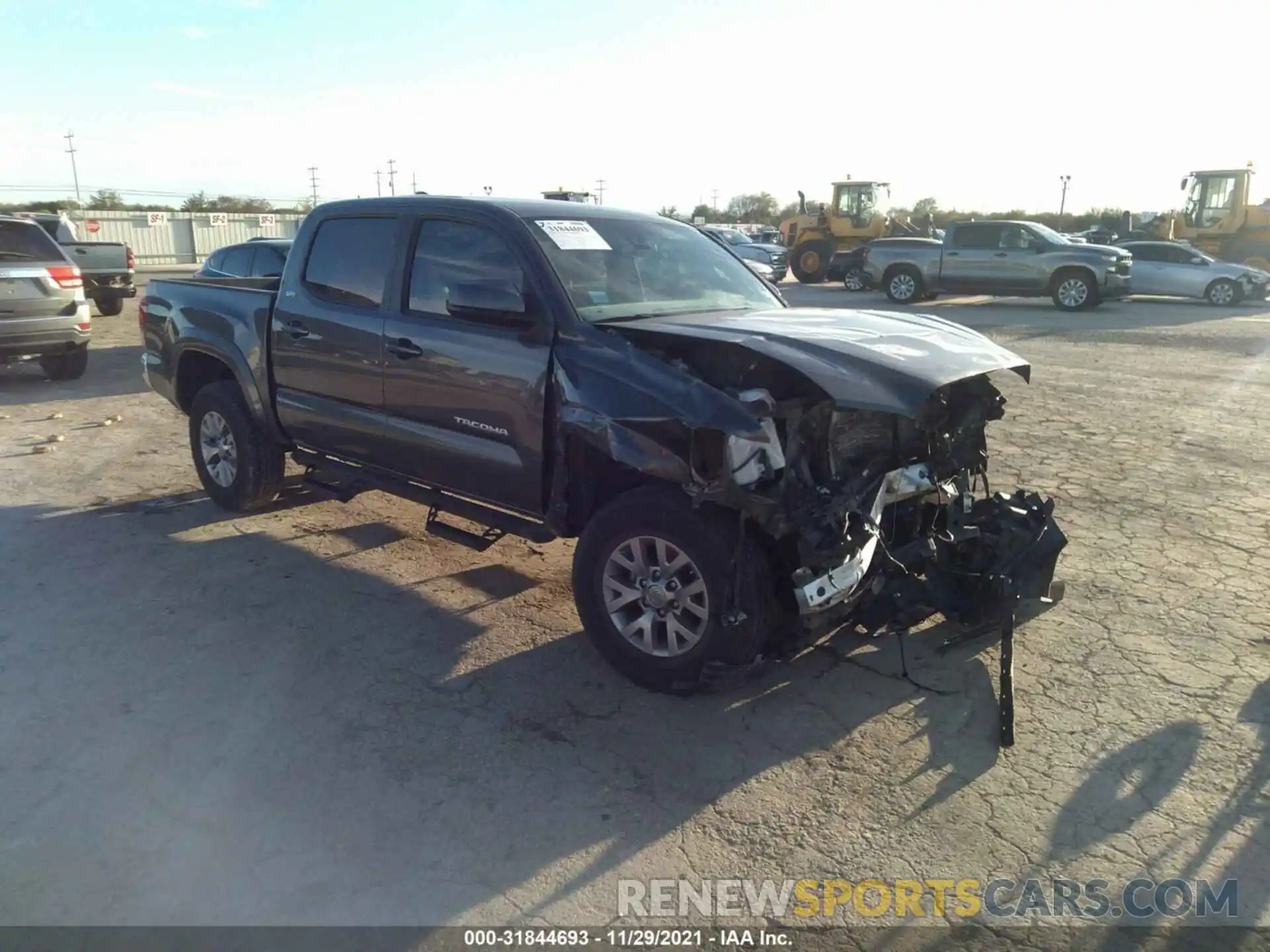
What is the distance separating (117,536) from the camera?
6.02 metres

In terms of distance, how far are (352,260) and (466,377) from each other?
1.31 m

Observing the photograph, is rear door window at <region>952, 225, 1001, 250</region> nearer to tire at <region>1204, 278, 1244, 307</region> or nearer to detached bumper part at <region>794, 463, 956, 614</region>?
tire at <region>1204, 278, 1244, 307</region>

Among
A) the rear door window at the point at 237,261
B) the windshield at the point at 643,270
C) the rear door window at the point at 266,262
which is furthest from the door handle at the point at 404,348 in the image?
the rear door window at the point at 237,261

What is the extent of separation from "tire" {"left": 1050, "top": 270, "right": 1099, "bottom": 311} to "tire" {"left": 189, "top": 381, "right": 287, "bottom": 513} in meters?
18.5

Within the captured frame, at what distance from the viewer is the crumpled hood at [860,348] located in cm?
365

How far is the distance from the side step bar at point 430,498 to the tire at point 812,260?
23.6 meters

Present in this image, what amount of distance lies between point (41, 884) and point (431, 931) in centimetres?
125

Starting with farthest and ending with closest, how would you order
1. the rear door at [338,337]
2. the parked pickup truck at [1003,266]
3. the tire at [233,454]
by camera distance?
the parked pickup truck at [1003,266] < the tire at [233,454] < the rear door at [338,337]

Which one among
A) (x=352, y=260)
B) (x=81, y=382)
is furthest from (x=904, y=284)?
(x=352, y=260)

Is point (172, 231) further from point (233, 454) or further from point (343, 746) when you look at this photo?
point (343, 746)

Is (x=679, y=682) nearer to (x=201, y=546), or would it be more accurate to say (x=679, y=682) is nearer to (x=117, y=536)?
(x=201, y=546)

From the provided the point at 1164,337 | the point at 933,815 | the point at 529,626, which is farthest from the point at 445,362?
the point at 1164,337

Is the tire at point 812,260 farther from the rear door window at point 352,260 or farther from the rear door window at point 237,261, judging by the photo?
the rear door window at point 352,260

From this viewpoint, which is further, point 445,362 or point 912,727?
point 445,362
